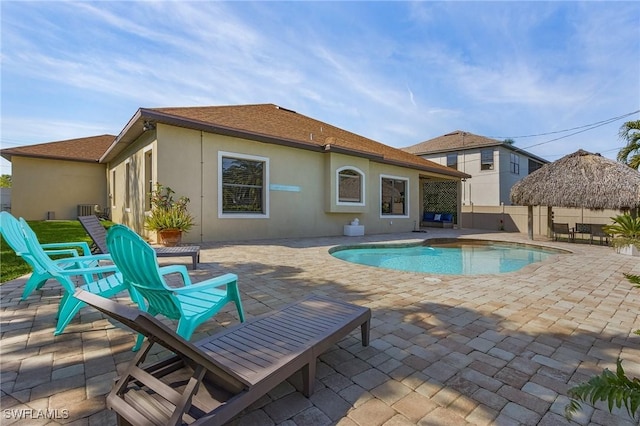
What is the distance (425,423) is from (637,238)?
181 cm

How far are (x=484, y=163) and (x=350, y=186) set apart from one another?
619 inches

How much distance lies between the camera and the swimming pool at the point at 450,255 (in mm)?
8484

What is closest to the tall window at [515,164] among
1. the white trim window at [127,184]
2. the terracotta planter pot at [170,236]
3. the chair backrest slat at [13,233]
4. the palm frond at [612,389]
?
the terracotta planter pot at [170,236]

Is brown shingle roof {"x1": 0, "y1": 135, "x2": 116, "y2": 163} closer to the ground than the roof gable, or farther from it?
closer to the ground

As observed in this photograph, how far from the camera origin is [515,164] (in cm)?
2462

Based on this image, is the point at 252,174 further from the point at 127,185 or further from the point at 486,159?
the point at 486,159

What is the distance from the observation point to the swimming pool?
8.48 metres

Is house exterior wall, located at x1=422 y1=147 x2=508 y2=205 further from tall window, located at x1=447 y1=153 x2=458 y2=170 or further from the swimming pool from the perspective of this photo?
the swimming pool

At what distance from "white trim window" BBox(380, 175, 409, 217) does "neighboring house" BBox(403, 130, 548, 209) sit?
709cm

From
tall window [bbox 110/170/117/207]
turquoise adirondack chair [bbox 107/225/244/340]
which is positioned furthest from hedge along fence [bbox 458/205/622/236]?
tall window [bbox 110/170/117/207]

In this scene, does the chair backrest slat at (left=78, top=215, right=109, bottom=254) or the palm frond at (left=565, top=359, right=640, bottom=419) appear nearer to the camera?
the palm frond at (left=565, top=359, right=640, bottom=419)

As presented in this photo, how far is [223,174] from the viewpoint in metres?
10.3

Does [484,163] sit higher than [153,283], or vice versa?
[484,163]

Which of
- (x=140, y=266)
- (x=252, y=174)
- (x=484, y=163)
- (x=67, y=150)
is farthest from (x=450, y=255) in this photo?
(x=67, y=150)
